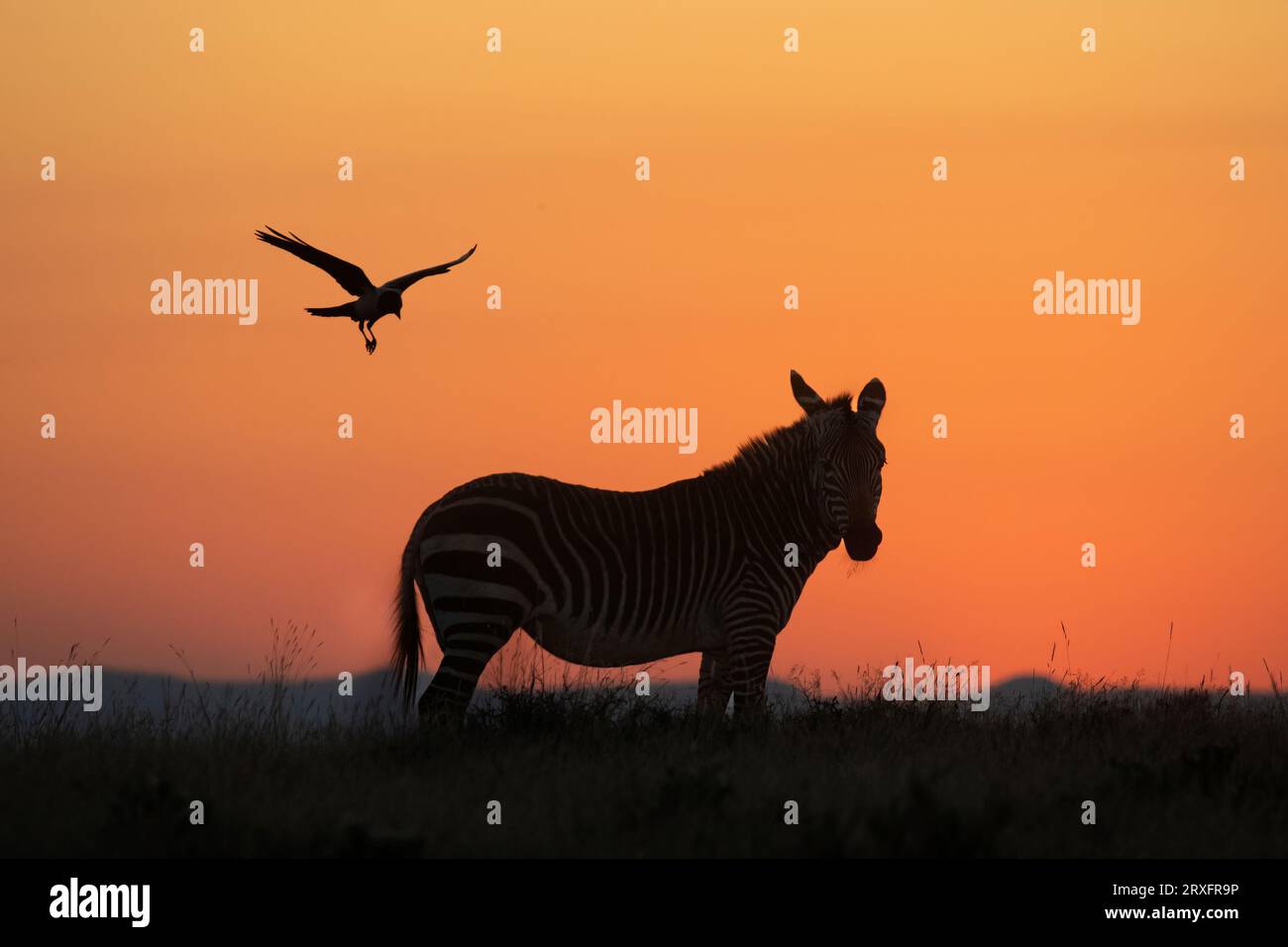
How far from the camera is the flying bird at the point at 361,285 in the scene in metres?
14.5

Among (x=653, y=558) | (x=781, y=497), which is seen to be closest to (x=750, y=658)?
(x=653, y=558)

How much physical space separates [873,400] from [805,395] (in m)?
0.60

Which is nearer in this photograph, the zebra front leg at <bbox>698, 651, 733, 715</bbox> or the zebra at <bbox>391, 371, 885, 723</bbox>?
the zebra at <bbox>391, 371, 885, 723</bbox>

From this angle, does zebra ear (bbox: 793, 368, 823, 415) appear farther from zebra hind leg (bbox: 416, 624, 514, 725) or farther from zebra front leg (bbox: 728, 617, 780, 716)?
zebra hind leg (bbox: 416, 624, 514, 725)

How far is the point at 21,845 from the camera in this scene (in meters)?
8.69

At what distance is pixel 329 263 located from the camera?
14688mm

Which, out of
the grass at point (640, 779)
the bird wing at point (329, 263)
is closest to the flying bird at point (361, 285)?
the bird wing at point (329, 263)

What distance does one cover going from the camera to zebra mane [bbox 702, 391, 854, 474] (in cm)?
1461

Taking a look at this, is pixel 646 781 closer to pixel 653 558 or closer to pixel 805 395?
pixel 653 558

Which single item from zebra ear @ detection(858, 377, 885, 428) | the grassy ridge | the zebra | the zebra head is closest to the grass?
the grassy ridge

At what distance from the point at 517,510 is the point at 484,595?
2.66 ft
